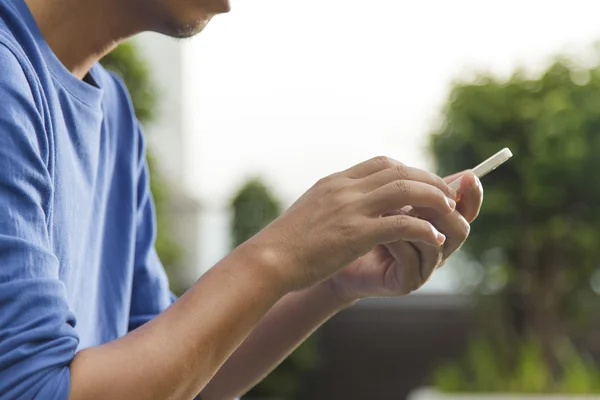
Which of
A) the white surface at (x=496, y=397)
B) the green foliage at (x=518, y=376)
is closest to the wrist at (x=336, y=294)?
the white surface at (x=496, y=397)

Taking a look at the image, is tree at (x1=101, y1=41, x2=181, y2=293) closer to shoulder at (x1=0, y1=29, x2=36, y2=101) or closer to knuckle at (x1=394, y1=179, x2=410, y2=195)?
shoulder at (x1=0, y1=29, x2=36, y2=101)

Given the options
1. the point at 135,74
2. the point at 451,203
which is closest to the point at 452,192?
the point at 451,203

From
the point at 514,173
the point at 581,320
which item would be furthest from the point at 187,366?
the point at 581,320

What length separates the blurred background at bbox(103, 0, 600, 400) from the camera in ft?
12.3

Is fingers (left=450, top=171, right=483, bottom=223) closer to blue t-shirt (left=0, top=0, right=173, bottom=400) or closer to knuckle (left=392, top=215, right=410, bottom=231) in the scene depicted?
knuckle (left=392, top=215, right=410, bottom=231)

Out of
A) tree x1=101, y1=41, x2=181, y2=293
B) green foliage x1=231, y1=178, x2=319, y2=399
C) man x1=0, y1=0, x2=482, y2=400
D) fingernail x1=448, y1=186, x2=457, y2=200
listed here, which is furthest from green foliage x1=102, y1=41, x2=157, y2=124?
fingernail x1=448, y1=186, x2=457, y2=200

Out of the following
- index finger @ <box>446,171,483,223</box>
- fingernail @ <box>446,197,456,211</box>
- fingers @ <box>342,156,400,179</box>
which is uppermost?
Answer: fingers @ <box>342,156,400,179</box>

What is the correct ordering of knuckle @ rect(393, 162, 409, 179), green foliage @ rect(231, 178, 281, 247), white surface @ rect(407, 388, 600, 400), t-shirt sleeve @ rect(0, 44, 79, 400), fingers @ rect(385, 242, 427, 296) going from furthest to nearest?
green foliage @ rect(231, 178, 281, 247), white surface @ rect(407, 388, 600, 400), fingers @ rect(385, 242, 427, 296), knuckle @ rect(393, 162, 409, 179), t-shirt sleeve @ rect(0, 44, 79, 400)

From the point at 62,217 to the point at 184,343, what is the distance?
0.25 meters

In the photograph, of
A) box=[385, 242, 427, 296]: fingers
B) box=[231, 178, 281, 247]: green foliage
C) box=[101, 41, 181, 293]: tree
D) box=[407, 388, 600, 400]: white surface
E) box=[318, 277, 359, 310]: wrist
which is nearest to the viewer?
box=[385, 242, 427, 296]: fingers

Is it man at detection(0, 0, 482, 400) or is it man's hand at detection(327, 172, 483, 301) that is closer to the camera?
man at detection(0, 0, 482, 400)

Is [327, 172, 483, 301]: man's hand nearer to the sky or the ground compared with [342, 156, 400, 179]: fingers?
nearer to the ground

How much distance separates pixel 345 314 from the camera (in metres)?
6.11

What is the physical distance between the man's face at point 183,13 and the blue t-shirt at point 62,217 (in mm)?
110
